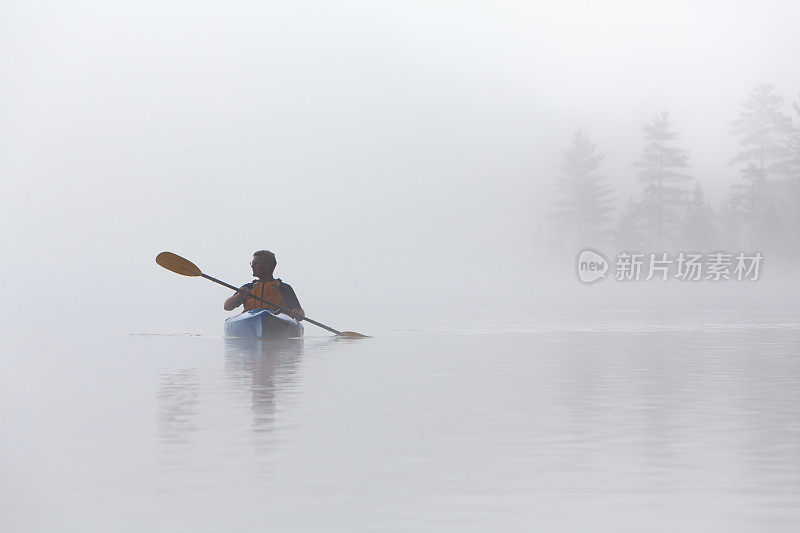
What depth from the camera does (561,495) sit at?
9.04 metres

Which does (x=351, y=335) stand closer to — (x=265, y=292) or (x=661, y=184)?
(x=265, y=292)

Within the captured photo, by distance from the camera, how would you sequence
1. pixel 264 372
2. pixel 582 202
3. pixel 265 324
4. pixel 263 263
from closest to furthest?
pixel 264 372 → pixel 263 263 → pixel 265 324 → pixel 582 202

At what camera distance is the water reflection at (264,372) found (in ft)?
43.5

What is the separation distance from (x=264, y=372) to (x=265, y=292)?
7366 mm

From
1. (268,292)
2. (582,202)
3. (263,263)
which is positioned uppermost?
(582,202)

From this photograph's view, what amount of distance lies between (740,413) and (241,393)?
534 centimetres

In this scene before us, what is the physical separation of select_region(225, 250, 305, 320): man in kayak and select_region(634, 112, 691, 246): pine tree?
3103 inches

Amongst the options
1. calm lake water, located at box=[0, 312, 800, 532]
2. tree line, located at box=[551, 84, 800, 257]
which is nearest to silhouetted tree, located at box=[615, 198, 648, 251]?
tree line, located at box=[551, 84, 800, 257]

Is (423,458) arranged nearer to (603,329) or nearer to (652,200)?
(603,329)

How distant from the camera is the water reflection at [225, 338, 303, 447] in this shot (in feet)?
43.5

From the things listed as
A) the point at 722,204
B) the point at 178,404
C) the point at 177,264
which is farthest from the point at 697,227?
the point at 178,404

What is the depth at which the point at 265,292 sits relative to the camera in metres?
26.7

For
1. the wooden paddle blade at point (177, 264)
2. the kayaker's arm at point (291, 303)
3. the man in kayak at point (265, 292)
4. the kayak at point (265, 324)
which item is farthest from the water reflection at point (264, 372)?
the wooden paddle blade at point (177, 264)

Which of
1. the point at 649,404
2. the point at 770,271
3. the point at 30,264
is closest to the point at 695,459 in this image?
the point at 649,404
